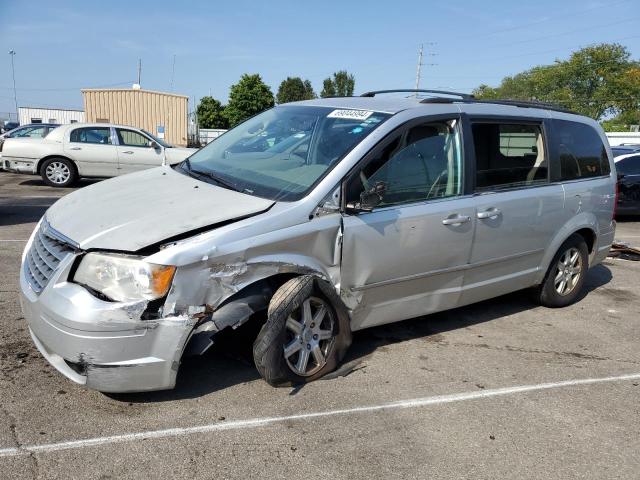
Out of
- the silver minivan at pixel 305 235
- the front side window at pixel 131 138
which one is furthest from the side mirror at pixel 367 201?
the front side window at pixel 131 138

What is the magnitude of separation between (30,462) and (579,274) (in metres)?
5.00

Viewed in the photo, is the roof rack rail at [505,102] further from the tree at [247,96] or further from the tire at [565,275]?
the tree at [247,96]

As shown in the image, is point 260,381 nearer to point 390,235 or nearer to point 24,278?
point 390,235

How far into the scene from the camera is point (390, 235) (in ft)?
12.2

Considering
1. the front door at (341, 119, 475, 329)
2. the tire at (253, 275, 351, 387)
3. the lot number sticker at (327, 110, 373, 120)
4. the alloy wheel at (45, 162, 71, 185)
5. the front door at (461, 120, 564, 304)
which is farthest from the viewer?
the alloy wheel at (45, 162, 71, 185)

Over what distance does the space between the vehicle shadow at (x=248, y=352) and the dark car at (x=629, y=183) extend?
299 inches

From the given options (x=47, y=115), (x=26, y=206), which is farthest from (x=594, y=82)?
(x=26, y=206)

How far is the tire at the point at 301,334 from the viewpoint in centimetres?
326

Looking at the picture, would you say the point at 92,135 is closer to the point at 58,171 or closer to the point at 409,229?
the point at 58,171

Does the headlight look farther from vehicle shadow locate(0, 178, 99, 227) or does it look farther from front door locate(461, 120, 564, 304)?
vehicle shadow locate(0, 178, 99, 227)

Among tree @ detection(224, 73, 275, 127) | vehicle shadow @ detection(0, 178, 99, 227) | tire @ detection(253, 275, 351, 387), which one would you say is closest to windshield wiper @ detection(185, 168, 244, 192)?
tire @ detection(253, 275, 351, 387)

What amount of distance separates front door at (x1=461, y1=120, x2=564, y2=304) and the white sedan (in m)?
9.46

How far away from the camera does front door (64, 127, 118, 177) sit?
13047 mm

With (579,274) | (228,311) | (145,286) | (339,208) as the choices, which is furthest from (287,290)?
(579,274)
